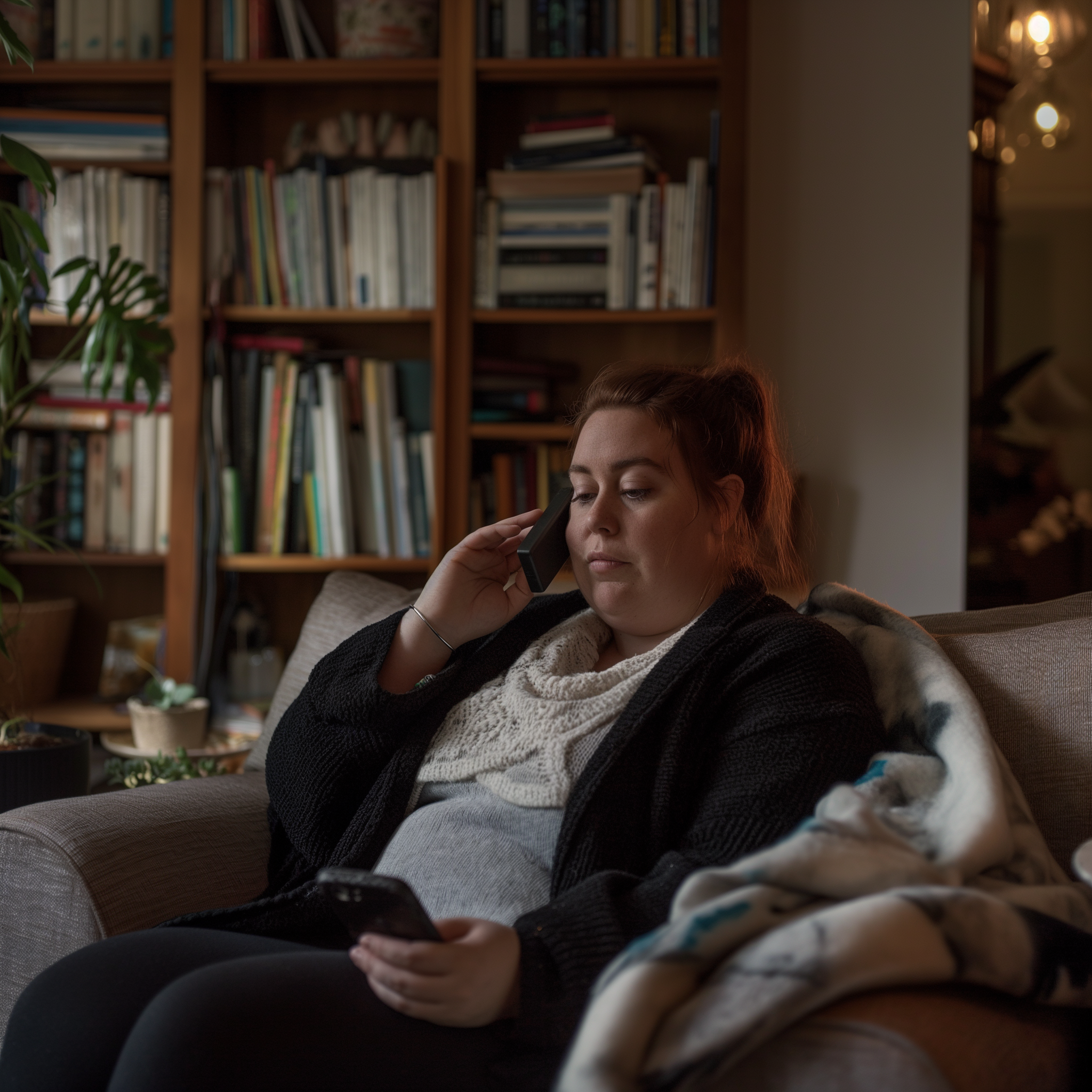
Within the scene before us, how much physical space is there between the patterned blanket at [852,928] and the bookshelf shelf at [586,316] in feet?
5.60

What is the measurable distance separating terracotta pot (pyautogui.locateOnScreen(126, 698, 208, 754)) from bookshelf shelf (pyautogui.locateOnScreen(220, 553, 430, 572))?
0.42m

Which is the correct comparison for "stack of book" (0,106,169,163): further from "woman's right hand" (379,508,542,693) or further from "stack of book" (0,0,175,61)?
"woman's right hand" (379,508,542,693)

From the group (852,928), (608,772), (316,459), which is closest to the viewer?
(852,928)

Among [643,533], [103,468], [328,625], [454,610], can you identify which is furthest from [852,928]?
[103,468]

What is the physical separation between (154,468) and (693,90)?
1.66 m

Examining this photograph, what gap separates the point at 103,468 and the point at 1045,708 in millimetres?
2297

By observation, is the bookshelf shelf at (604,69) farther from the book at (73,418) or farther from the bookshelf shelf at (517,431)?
the book at (73,418)

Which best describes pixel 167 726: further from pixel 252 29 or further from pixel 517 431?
pixel 252 29

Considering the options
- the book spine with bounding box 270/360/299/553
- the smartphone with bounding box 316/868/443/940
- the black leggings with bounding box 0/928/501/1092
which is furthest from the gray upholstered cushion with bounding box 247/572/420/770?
the book spine with bounding box 270/360/299/553

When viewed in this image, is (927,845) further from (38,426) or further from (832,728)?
(38,426)

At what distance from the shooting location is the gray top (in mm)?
1058

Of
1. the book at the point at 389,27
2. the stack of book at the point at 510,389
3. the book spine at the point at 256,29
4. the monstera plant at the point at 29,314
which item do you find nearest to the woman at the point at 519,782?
the monstera plant at the point at 29,314

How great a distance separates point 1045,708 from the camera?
1.14 metres

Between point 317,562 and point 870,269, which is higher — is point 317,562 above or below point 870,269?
below
